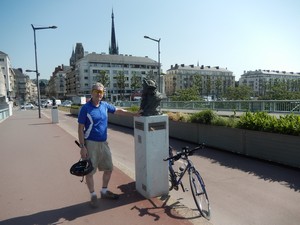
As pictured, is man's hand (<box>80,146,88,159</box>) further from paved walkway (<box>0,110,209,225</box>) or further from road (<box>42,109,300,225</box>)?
road (<box>42,109,300,225</box>)

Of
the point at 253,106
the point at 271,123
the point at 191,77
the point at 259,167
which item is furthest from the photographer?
the point at 191,77

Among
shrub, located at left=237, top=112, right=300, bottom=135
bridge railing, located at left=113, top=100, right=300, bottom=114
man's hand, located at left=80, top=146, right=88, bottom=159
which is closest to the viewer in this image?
man's hand, located at left=80, top=146, right=88, bottom=159

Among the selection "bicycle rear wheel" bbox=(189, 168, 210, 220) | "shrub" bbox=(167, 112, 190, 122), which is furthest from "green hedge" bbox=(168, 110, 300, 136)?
"bicycle rear wheel" bbox=(189, 168, 210, 220)

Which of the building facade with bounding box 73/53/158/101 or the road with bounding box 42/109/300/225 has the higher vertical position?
the building facade with bounding box 73/53/158/101

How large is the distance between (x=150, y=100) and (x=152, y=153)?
0.92 meters

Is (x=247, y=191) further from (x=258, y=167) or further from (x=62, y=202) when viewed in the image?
(x=62, y=202)

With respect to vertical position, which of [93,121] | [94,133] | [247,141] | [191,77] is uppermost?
[191,77]

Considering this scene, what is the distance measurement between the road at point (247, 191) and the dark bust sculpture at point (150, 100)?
5.38ft

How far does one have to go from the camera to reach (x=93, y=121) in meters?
4.32

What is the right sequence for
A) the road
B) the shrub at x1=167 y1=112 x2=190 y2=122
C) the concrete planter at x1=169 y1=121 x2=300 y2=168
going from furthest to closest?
1. the shrub at x1=167 y1=112 x2=190 y2=122
2. the concrete planter at x1=169 y1=121 x2=300 y2=168
3. the road

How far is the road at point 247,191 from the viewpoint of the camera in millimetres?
4082

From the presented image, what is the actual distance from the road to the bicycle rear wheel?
149 millimetres

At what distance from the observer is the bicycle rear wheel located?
13.7 ft

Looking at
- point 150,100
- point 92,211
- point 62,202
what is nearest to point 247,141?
point 150,100
